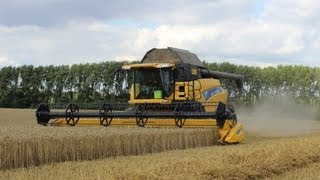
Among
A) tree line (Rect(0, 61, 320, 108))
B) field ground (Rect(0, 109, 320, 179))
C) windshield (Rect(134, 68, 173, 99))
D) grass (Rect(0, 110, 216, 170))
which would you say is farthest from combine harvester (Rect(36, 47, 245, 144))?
tree line (Rect(0, 61, 320, 108))

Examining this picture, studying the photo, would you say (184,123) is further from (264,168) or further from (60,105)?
(264,168)

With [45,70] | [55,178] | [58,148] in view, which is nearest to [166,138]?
[58,148]

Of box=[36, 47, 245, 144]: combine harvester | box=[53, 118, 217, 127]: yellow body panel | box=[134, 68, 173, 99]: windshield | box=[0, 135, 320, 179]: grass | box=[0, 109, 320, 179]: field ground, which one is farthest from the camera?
box=[134, 68, 173, 99]: windshield

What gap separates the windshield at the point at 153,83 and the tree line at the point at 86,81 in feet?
124

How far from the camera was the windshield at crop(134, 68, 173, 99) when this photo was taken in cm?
1844

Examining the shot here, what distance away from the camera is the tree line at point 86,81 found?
193ft

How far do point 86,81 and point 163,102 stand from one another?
44.7 meters

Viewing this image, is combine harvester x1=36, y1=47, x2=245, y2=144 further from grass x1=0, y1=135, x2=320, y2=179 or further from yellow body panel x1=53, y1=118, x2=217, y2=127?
grass x1=0, y1=135, x2=320, y2=179

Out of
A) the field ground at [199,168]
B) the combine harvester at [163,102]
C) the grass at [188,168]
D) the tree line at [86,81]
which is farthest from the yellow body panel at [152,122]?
the tree line at [86,81]

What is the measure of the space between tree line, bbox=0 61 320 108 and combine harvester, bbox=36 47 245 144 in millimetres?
37632

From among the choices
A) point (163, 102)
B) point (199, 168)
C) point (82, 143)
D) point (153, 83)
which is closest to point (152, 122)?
point (163, 102)

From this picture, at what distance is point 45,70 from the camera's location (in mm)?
64375

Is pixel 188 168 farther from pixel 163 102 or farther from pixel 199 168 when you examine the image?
pixel 163 102

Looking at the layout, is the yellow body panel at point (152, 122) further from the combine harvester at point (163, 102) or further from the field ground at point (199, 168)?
the field ground at point (199, 168)
